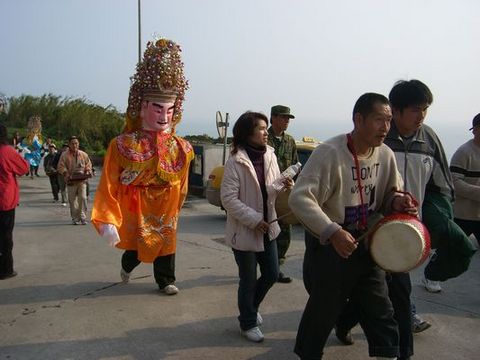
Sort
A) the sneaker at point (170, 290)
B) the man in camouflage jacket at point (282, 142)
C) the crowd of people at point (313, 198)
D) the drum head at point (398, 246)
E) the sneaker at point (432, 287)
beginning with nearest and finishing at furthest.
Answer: the drum head at point (398, 246) → the crowd of people at point (313, 198) → the sneaker at point (170, 290) → the sneaker at point (432, 287) → the man in camouflage jacket at point (282, 142)

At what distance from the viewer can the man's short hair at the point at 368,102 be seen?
2.73 m

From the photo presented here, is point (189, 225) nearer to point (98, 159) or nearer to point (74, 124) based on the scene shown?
point (98, 159)

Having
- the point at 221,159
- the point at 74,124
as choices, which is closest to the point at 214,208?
the point at 221,159

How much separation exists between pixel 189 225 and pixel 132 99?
13.7 ft

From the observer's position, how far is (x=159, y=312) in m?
4.21

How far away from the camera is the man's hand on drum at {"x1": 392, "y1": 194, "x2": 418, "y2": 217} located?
9.02ft

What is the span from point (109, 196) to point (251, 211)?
4.96 feet

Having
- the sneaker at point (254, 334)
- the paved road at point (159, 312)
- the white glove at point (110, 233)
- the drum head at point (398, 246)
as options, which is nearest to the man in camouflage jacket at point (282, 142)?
the paved road at point (159, 312)

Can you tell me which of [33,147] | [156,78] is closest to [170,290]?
[156,78]

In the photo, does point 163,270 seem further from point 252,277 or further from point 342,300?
point 342,300

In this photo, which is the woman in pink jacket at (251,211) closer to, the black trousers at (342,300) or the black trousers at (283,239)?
the black trousers at (342,300)

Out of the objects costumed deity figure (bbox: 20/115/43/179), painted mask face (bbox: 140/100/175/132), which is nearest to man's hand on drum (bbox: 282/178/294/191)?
painted mask face (bbox: 140/100/175/132)

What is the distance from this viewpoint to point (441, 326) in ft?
13.0

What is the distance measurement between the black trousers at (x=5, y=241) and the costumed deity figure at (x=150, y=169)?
128 centimetres
